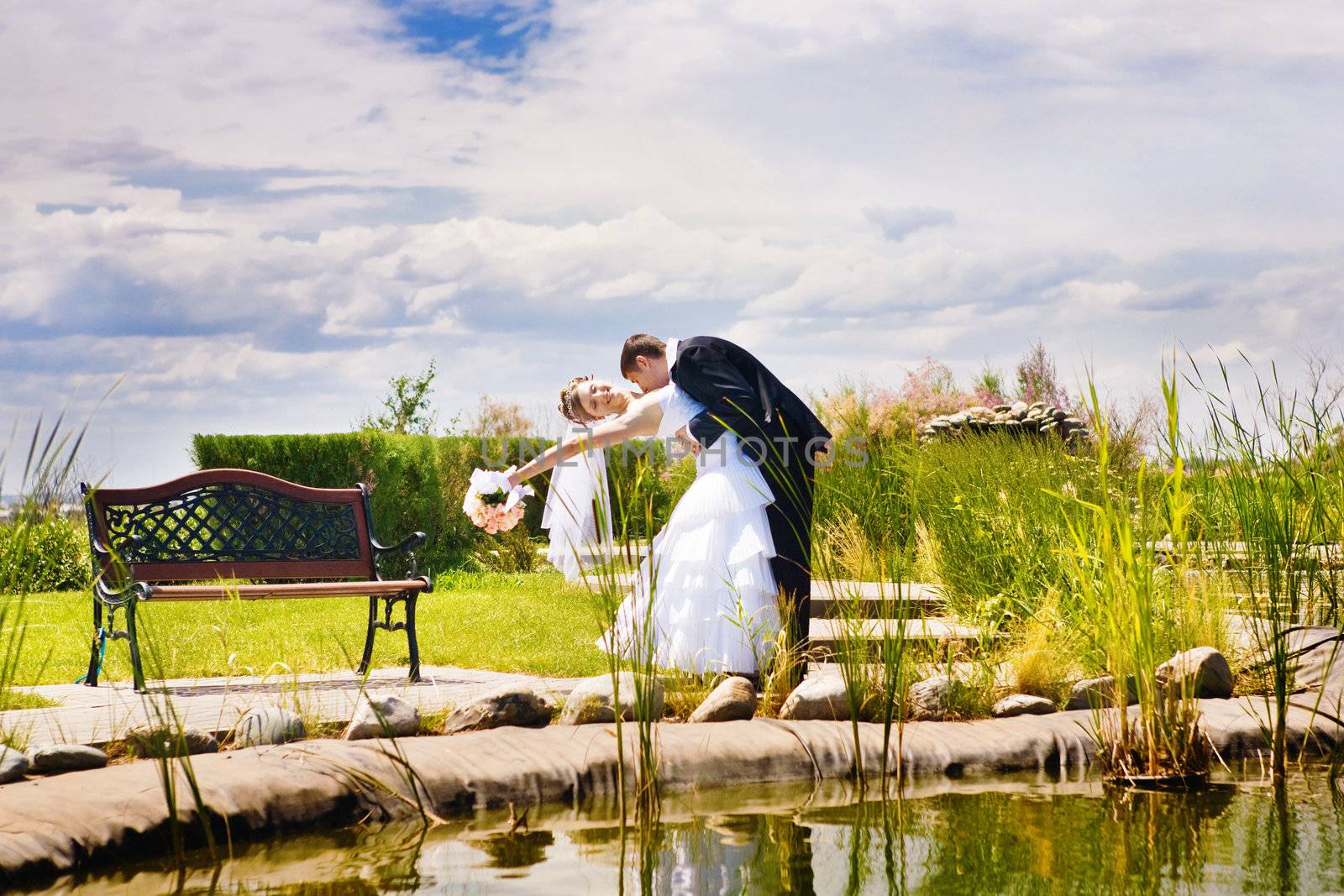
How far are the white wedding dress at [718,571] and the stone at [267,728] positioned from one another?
1538 mm

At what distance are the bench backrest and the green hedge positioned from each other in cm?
533

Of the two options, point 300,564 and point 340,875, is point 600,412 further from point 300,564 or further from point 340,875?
point 340,875

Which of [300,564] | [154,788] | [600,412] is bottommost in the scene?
[154,788]

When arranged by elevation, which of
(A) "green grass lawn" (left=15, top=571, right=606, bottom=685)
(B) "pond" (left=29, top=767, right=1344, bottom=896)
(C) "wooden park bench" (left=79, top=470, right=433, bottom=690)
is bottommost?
(B) "pond" (left=29, top=767, right=1344, bottom=896)

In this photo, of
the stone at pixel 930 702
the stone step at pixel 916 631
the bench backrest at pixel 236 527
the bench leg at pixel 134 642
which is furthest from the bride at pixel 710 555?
the bench backrest at pixel 236 527

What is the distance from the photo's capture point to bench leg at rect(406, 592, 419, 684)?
5.69 metres

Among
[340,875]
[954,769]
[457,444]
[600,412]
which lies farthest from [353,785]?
[457,444]

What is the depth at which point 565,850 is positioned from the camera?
3.28 m

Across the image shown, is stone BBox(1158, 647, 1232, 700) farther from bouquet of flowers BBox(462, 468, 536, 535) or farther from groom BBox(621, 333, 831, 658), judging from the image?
bouquet of flowers BBox(462, 468, 536, 535)

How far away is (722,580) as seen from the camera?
5.07 meters

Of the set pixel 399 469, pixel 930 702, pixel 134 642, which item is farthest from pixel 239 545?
pixel 399 469

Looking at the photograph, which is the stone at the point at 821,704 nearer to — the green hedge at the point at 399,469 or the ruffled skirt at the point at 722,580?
the ruffled skirt at the point at 722,580

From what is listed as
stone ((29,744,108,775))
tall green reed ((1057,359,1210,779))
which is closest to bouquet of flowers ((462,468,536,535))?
stone ((29,744,108,775))

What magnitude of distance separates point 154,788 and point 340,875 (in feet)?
2.12
